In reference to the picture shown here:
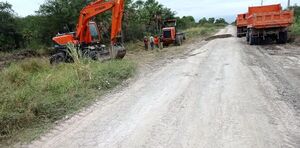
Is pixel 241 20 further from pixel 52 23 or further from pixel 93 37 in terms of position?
pixel 93 37

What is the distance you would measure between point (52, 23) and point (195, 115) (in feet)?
79.1

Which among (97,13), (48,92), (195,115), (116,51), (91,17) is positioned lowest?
(195,115)

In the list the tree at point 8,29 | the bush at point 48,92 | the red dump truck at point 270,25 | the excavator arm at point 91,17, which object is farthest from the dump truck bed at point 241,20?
the bush at point 48,92

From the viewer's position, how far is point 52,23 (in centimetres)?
2903

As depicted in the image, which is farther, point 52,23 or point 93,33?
point 52,23

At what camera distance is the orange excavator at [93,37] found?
1579 cm

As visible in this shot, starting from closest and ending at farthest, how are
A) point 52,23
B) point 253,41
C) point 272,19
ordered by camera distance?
1. point 272,19
2. point 253,41
3. point 52,23

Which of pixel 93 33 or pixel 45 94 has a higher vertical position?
pixel 93 33

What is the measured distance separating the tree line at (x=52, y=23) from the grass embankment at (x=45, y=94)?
53.9 ft

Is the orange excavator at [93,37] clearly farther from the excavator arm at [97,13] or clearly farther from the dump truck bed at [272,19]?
the dump truck bed at [272,19]

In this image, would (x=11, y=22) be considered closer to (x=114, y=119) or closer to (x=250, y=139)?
(x=114, y=119)

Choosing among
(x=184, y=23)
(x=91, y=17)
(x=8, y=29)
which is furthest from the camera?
(x=184, y=23)

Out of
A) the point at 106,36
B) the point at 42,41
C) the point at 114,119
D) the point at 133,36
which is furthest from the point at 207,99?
the point at 133,36

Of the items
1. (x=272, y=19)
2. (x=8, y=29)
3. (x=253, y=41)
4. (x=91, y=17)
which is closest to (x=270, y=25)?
(x=272, y=19)
